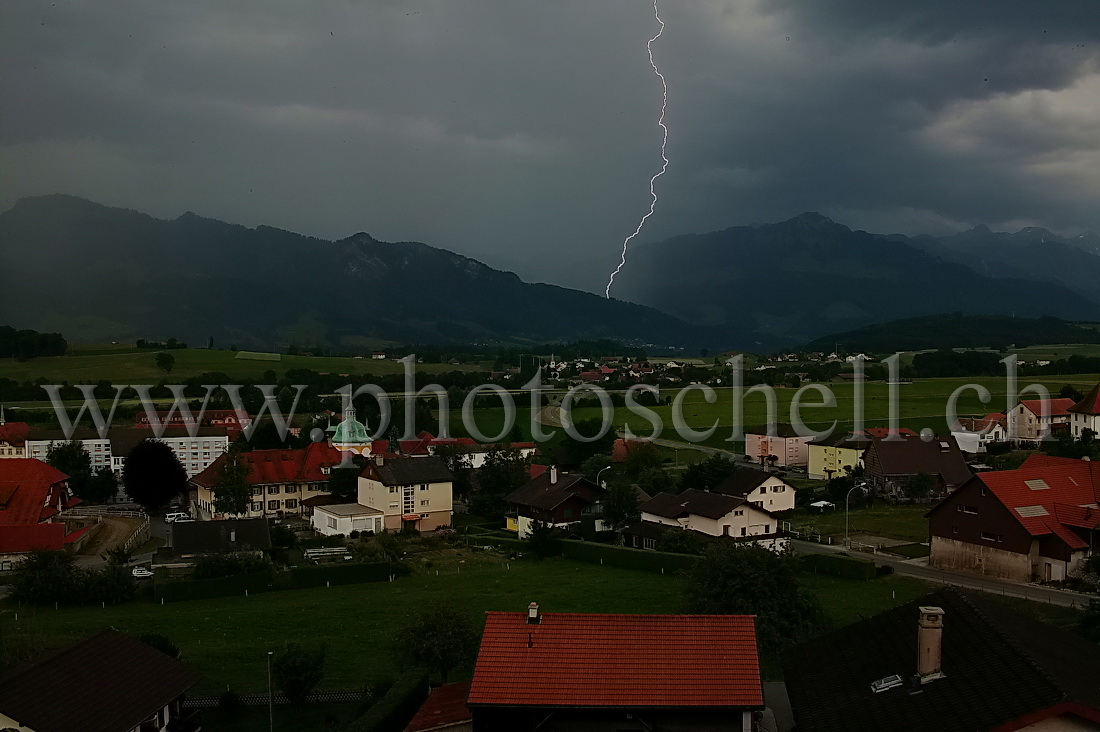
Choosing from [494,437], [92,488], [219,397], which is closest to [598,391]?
[494,437]

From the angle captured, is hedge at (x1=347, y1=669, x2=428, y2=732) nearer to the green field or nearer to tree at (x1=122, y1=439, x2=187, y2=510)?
tree at (x1=122, y1=439, x2=187, y2=510)

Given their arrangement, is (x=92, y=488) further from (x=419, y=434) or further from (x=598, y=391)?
(x=598, y=391)

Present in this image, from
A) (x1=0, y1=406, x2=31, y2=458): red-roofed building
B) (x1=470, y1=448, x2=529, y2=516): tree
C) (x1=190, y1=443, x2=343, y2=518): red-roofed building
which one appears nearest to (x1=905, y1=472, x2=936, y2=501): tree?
(x1=470, y1=448, x2=529, y2=516): tree

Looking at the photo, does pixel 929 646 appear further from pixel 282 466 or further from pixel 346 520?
pixel 282 466

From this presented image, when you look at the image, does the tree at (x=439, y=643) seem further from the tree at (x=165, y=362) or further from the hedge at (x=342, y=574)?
the tree at (x=165, y=362)

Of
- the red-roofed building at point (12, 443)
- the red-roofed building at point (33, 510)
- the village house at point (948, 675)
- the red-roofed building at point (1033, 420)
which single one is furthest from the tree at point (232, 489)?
the red-roofed building at point (1033, 420)
